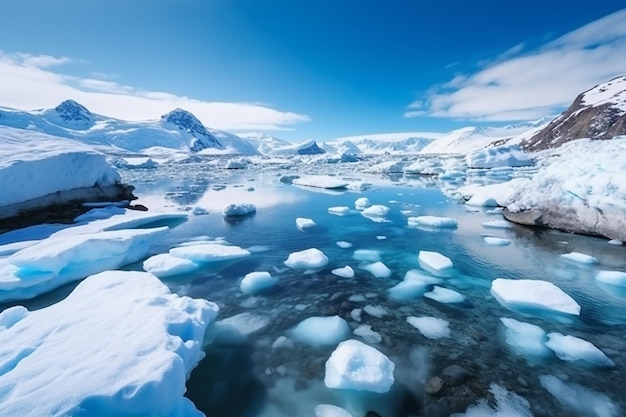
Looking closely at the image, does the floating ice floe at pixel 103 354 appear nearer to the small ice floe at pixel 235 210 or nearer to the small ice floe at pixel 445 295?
the small ice floe at pixel 445 295

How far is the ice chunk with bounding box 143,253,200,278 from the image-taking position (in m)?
6.29

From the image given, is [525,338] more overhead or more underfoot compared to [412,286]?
more overhead

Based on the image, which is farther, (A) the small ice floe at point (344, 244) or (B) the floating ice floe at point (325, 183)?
(B) the floating ice floe at point (325, 183)

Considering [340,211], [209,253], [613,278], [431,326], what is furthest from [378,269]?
[340,211]

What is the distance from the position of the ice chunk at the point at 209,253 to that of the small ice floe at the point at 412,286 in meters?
3.78

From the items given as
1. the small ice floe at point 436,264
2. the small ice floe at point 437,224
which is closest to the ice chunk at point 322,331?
the small ice floe at point 436,264

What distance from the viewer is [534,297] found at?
4.93 meters

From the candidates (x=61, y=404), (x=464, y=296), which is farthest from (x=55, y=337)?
(x=464, y=296)

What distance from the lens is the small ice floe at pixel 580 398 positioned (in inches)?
118

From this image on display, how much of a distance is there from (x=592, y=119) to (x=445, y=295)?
248ft

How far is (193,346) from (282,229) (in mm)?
6770

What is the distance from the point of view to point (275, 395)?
10.7 ft

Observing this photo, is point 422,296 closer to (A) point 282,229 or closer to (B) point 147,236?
(A) point 282,229

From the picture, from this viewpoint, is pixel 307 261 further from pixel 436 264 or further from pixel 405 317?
pixel 436 264
